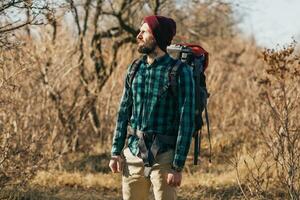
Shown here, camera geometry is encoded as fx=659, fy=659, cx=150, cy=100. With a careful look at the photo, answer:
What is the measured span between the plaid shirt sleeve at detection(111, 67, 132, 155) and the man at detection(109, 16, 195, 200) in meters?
0.08

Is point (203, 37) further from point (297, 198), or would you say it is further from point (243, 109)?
point (297, 198)

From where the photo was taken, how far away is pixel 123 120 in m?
4.65

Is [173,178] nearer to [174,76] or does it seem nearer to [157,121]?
[157,121]

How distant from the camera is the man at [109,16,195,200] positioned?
171 inches

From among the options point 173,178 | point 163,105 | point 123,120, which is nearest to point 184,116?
point 163,105

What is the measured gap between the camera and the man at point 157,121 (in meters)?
4.35

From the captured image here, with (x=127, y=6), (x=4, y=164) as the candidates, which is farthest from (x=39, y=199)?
(x=127, y=6)

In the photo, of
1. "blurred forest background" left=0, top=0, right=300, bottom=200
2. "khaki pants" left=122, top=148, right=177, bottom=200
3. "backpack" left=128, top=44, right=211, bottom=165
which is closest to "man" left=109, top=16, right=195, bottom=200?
"khaki pants" left=122, top=148, right=177, bottom=200

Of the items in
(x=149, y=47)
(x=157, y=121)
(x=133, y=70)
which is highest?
(x=149, y=47)

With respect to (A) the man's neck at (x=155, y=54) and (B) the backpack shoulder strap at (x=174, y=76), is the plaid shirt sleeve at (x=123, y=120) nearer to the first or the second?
(A) the man's neck at (x=155, y=54)

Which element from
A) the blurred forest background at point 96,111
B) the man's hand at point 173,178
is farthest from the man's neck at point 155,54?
the blurred forest background at point 96,111

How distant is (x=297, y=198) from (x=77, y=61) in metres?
5.52

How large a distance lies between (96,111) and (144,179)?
7272 millimetres

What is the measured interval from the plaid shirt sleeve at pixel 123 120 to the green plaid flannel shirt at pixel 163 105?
0.08 metres
